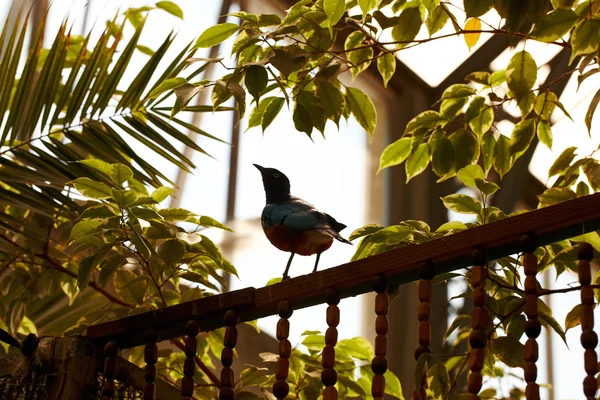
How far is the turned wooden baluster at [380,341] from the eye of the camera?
4.61 ft

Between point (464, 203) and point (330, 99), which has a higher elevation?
point (330, 99)

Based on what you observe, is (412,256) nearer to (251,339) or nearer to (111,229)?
(111,229)

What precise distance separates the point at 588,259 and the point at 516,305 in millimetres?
429

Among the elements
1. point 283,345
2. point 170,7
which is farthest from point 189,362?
point 170,7

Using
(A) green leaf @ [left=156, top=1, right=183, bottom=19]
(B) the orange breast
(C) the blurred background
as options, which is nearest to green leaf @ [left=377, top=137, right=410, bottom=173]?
(B) the orange breast

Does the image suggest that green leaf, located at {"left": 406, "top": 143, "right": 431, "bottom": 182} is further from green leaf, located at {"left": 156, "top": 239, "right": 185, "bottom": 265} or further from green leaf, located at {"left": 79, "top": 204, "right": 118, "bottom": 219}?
green leaf, located at {"left": 79, "top": 204, "right": 118, "bottom": 219}

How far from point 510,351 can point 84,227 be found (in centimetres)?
93

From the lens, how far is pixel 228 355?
1.57 metres

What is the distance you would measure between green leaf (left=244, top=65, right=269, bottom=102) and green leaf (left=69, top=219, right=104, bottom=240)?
20.2 inches

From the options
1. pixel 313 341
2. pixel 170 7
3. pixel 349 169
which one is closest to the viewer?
pixel 313 341

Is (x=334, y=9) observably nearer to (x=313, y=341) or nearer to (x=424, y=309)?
(x=424, y=309)

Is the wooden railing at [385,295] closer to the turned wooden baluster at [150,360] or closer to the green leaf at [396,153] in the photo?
the turned wooden baluster at [150,360]

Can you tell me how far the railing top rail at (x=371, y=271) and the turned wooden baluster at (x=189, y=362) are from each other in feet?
0.09

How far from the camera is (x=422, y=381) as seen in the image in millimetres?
1444
